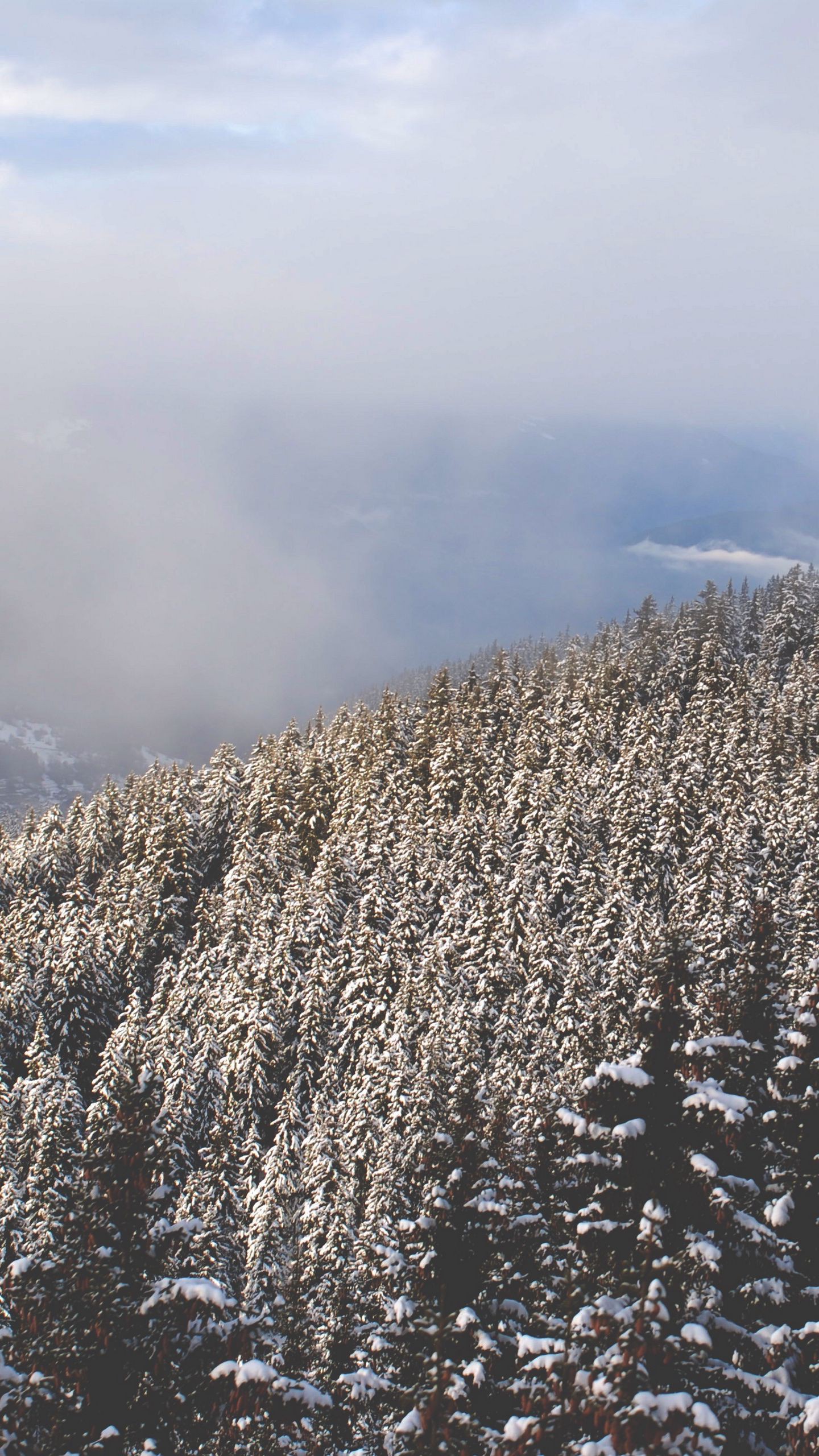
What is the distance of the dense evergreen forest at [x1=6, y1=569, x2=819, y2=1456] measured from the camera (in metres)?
11.4

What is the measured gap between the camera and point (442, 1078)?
27438 mm

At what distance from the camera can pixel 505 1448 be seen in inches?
406

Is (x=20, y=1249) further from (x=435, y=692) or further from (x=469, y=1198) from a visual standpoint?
(x=435, y=692)

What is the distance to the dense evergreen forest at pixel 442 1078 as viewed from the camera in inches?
447

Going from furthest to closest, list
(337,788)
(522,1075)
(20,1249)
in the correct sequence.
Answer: (337,788)
(522,1075)
(20,1249)

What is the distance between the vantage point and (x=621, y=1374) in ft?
31.6

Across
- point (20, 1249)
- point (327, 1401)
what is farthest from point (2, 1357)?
point (20, 1249)

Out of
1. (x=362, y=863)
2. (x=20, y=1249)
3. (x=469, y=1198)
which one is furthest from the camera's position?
(x=362, y=863)

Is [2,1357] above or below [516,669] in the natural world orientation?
below

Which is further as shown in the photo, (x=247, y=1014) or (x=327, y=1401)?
(x=247, y=1014)

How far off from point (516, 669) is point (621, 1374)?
90.2 metres

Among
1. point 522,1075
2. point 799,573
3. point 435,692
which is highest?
Answer: point 799,573

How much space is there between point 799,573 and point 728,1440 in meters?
130

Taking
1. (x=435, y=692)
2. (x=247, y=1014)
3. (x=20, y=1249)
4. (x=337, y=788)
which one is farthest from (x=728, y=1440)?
(x=435, y=692)
